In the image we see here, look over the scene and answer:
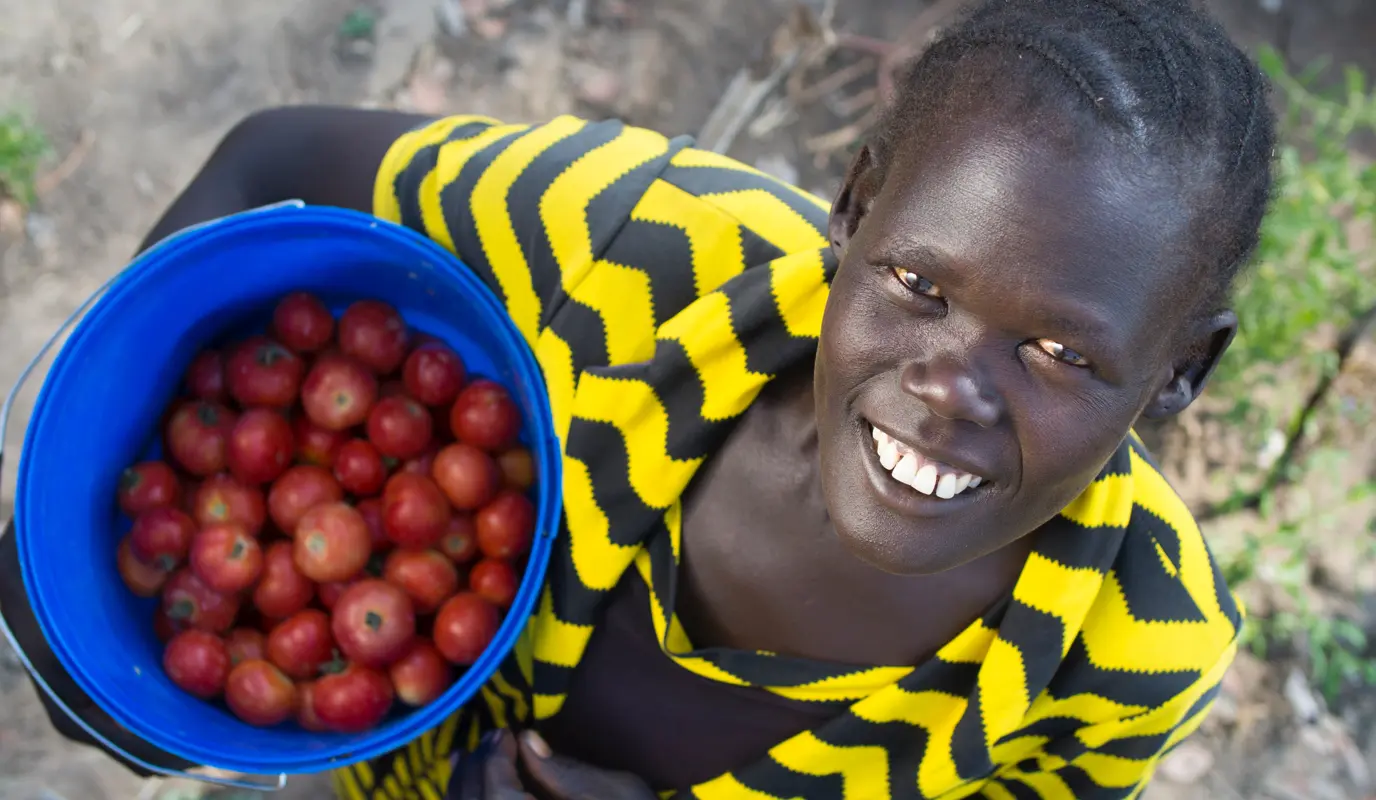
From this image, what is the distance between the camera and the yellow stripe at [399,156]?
121 cm

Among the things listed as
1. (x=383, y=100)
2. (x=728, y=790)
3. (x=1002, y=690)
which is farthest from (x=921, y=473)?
(x=383, y=100)

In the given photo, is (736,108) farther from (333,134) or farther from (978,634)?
(978,634)

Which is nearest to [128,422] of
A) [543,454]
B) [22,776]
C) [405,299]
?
[405,299]

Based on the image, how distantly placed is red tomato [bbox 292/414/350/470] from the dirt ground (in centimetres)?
79

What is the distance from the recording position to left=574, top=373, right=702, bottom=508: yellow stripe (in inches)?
44.9

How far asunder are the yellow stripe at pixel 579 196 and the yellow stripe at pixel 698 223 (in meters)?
0.05

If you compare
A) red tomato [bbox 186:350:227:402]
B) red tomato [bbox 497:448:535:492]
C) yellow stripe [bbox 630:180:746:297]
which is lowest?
red tomato [bbox 186:350:227:402]

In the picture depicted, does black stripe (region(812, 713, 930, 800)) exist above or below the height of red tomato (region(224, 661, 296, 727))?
above

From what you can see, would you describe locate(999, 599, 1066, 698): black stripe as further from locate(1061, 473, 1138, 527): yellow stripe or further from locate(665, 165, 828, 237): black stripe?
locate(665, 165, 828, 237): black stripe

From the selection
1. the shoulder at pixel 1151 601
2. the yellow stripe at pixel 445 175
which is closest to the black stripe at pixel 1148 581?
the shoulder at pixel 1151 601

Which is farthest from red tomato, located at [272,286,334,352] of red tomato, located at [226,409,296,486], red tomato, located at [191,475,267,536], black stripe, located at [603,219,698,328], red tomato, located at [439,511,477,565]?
black stripe, located at [603,219,698,328]

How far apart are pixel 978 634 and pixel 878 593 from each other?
11cm

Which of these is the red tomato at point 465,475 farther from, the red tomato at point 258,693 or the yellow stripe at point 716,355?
the yellow stripe at point 716,355

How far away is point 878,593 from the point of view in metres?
1.12
